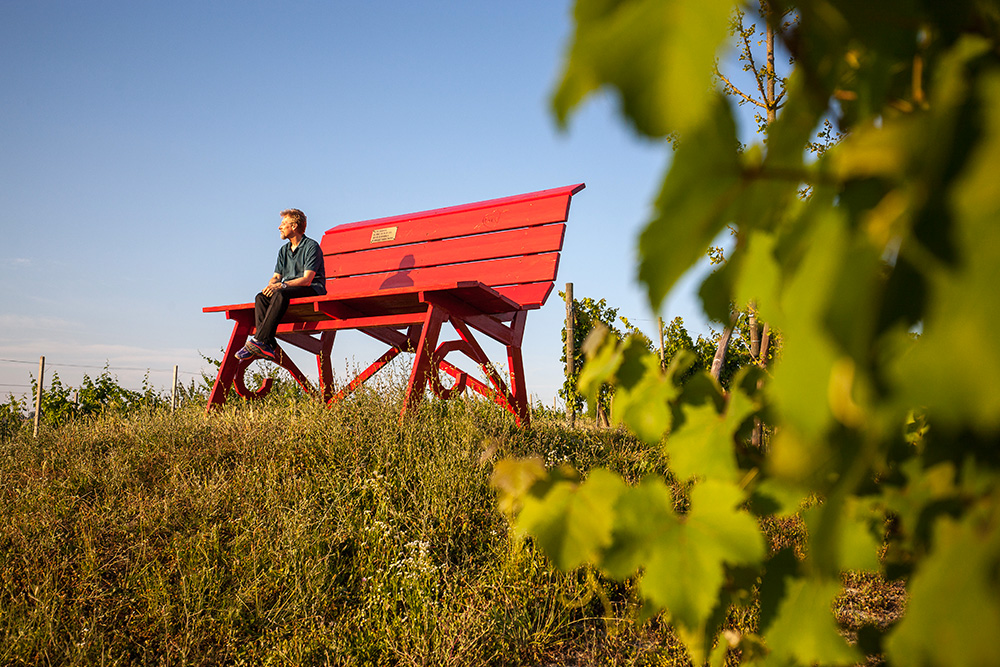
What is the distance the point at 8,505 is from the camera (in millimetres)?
3244

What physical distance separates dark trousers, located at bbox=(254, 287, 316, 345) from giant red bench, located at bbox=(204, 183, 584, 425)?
2.9 inches

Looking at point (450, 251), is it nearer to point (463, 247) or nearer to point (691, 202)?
point (463, 247)

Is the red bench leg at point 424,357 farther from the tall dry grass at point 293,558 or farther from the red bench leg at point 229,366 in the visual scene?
the red bench leg at point 229,366

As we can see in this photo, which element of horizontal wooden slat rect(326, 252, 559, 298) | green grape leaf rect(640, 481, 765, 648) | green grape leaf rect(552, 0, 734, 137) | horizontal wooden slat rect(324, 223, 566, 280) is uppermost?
horizontal wooden slat rect(324, 223, 566, 280)

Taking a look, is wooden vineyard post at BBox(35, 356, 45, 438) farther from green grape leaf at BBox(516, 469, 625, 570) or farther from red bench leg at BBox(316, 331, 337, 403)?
green grape leaf at BBox(516, 469, 625, 570)

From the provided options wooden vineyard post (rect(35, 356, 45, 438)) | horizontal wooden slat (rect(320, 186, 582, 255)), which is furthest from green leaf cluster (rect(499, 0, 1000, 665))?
wooden vineyard post (rect(35, 356, 45, 438))

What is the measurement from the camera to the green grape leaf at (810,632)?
0.43m

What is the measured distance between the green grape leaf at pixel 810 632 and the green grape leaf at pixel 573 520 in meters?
0.15

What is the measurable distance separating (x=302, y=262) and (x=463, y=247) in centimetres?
152

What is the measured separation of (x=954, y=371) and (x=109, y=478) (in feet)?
14.2

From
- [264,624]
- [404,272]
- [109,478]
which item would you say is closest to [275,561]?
[264,624]

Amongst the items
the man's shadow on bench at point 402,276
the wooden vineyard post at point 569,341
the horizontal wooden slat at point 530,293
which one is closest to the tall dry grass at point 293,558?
the horizontal wooden slat at point 530,293

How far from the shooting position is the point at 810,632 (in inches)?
17.1

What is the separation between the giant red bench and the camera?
428 centimetres
